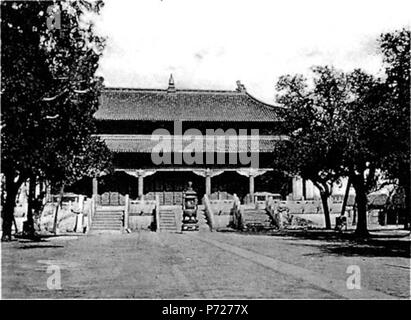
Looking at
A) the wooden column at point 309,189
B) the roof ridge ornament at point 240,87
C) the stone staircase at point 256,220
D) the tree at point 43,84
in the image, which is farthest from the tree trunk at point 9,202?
the roof ridge ornament at point 240,87

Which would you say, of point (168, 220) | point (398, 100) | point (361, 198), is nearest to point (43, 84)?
point (398, 100)

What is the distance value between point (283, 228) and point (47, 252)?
19.3m

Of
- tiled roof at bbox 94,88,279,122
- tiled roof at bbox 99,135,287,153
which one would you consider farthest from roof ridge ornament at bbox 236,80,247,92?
tiled roof at bbox 99,135,287,153

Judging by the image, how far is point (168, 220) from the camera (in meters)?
34.2

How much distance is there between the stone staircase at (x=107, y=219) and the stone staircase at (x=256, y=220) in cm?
677

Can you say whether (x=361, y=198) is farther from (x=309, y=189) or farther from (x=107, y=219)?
(x=309, y=189)

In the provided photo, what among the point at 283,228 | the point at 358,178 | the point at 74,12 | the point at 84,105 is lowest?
the point at 283,228

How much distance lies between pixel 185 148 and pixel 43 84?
25.9 m

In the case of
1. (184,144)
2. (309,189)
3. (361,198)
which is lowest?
(361,198)

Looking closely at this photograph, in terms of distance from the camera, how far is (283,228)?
33.9 meters

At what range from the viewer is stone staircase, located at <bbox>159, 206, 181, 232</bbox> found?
33.0 meters

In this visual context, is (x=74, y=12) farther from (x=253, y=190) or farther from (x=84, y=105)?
(x=253, y=190)
